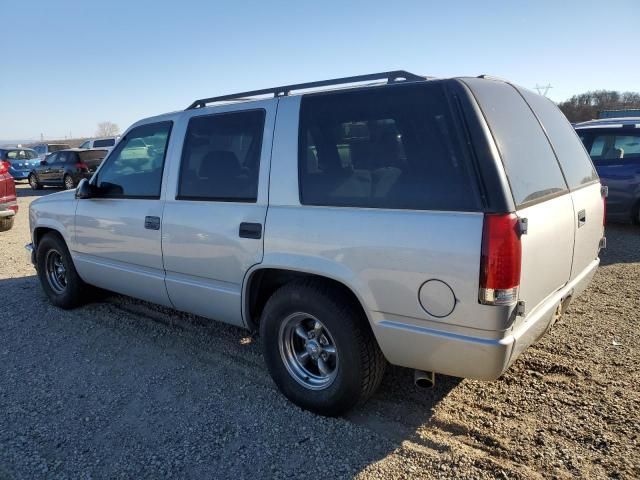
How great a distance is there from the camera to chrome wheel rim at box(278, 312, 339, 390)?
305 cm

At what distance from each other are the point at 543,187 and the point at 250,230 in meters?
1.78

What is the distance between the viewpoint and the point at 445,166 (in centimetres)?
244

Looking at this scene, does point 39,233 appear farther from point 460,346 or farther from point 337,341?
point 460,346

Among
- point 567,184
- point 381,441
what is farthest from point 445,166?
point 381,441

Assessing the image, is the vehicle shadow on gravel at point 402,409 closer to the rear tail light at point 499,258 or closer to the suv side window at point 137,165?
the rear tail light at point 499,258

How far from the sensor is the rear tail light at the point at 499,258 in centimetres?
223

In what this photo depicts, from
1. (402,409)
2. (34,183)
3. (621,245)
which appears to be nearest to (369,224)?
(402,409)

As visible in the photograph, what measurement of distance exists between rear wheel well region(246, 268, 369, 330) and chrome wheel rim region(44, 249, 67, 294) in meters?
2.90

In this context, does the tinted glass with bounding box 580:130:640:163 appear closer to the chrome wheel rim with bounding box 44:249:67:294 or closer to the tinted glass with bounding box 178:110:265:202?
the tinted glass with bounding box 178:110:265:202

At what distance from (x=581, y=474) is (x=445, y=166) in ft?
5.62

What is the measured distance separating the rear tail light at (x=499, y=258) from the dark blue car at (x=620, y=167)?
23.7 ft

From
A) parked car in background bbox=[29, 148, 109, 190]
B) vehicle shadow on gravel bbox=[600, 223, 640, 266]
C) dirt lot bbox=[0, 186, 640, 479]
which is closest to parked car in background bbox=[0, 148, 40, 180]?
parked car in background bbox=[29, 148, 109, 190]

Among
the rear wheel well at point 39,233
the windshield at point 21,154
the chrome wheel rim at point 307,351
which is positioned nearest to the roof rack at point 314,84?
the chrome wheel rim at point 307,351

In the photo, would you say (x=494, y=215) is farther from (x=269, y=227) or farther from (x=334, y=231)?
(x=269, y=227)
